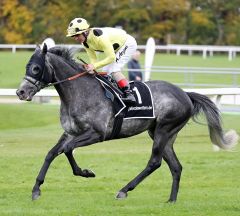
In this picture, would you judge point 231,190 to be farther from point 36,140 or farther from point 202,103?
point 36,140

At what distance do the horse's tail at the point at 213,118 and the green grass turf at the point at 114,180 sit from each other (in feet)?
1.96

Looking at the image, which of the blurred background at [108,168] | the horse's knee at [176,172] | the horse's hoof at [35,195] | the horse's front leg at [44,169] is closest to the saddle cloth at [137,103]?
the horse's knee at [176,172]

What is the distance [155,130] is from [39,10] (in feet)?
127

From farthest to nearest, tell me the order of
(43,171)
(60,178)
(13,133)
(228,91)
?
1. (13,133)
2. (228,91)
3. (60,178)
4. (43,171)

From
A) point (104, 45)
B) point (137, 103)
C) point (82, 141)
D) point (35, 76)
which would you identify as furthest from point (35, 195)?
point (104, 45)

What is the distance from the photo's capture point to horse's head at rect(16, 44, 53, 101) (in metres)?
9.10

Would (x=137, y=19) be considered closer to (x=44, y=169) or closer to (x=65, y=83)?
(x=65, y=83)

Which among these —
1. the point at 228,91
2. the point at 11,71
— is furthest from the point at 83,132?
the point at 11,71

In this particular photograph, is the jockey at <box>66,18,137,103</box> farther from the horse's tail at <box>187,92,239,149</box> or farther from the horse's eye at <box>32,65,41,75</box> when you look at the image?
the horse's tail at <box>187,92,239,149</box>

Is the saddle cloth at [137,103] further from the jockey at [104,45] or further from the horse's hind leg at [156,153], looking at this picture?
the horse's hind leg at [156,153]

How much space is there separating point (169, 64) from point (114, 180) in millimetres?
26107

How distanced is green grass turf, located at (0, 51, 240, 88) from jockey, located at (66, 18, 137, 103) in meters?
18.9

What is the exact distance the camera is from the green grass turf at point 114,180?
28.5ft

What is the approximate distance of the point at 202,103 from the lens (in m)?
10.2
